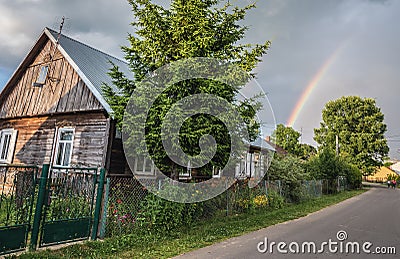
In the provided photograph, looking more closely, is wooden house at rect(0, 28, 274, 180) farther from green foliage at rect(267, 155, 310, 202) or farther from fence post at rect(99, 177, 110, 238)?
fence post at rect(99, 177, 110, 238)

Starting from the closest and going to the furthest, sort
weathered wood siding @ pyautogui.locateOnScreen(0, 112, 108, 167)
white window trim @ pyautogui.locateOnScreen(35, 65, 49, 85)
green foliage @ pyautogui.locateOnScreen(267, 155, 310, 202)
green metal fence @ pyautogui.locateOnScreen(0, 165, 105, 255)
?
green metal fence @ pyautogui.locateOnScreen(0, 165, 105, 255) → weathered wood siding @ pyautogui.locateOnScreen(0, 112, 108, 167) → white window trim @ pyautogui.locateOnScreen(35, 65, 49, 85) → green foliage @ pyautogui.locateOnScreen(267, 155, 310, 202)

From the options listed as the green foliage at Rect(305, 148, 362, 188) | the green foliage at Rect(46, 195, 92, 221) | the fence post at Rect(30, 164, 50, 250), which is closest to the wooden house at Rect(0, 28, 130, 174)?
the green foliage at Rect(46, 195, 92, 221)

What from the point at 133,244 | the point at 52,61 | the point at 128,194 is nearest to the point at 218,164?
the point at 128,194

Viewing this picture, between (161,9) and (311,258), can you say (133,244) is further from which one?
(161,9)

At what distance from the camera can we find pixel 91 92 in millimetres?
11469

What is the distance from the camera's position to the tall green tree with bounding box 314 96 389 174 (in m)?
40.8

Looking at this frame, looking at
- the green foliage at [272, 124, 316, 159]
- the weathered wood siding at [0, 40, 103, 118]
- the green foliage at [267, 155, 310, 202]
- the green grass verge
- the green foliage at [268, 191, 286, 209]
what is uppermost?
the green foliage at [272, 124, 316, 159]

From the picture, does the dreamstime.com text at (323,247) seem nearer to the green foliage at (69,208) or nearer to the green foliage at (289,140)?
the green foliage at (69,208)

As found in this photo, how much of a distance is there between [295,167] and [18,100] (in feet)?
52.4

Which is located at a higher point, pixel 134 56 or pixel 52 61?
pixel 52 61

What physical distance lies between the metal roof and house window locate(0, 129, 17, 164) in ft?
17.1

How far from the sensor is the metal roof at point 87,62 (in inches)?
448

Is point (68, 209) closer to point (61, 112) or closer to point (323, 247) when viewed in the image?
point (323, 247)

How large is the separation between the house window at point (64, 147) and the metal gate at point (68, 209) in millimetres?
5984
